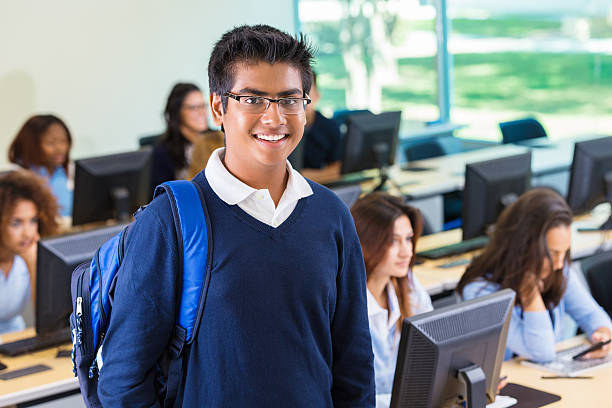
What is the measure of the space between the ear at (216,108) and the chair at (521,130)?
5.65m

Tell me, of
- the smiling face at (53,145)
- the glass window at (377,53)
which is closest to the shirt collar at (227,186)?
the smiling face at (53,145)

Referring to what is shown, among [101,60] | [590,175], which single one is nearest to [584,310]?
[590,175]

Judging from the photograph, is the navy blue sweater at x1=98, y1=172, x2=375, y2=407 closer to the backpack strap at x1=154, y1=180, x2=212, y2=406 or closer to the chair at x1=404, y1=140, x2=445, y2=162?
the backpack strap at x1=154, y1=180, x2=212, y2=406

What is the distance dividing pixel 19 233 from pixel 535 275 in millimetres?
2061

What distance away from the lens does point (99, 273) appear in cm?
150

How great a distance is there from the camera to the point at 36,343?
3137mm

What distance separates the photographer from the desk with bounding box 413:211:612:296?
12.1ft

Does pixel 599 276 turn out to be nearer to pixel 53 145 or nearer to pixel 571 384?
pixel 571 384

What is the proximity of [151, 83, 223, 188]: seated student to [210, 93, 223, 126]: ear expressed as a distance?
11.8 ft

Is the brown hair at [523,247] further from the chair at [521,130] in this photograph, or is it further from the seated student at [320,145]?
the chair at [521,130]

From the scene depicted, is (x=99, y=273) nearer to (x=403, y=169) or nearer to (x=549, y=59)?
(x=403, y=169)

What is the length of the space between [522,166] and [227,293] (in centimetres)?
280

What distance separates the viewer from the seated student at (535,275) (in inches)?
121

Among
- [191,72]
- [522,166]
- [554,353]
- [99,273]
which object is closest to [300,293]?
[99,273]
